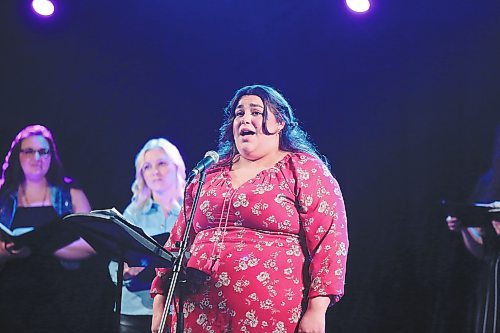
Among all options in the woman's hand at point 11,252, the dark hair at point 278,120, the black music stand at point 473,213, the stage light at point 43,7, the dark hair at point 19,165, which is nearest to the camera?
the dark hair at point 278,120

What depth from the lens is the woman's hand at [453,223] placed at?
338 cm

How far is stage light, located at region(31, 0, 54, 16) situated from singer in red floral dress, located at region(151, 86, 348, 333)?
8.19 feet

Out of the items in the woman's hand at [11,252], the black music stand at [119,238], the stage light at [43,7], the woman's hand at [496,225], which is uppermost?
the stage light at [43,7]

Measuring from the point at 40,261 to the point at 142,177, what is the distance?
922 mm

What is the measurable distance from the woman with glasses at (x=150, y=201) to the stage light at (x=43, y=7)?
1.25 meters

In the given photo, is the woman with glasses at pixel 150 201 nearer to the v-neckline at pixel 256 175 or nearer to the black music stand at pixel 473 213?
the v-neckline at pixel 256 175

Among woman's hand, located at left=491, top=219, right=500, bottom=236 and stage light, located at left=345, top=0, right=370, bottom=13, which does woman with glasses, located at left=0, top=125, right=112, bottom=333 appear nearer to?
stage light, located at left=345, top=0, right=370, bottom=13

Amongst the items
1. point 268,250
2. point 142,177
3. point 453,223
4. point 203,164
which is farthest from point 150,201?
point 453,223

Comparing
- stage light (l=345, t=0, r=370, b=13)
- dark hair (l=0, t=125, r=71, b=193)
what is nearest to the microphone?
stage light (l=345, t=0, r=370, b=13)

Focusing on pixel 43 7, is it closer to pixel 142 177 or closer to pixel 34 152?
pixel 34 152

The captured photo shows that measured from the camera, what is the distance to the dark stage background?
353 cm

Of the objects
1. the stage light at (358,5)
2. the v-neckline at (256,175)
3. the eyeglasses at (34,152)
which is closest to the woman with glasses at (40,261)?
the eyeglasses at (34,152)

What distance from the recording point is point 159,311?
260 cm

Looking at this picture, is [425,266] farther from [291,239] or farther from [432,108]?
[291,239]
